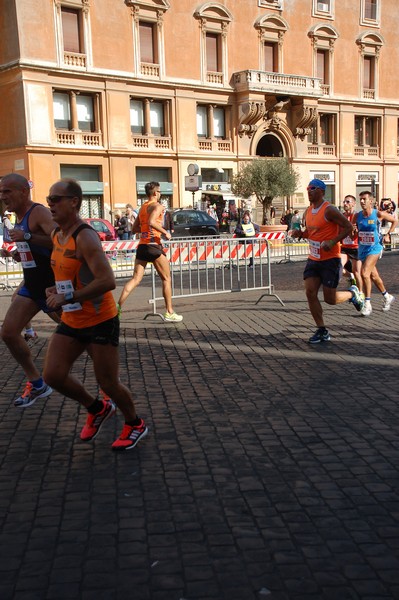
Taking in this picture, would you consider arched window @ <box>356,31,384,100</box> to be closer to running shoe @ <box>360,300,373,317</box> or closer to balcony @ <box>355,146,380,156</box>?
balcony @ <box>355,146,380,156</box>

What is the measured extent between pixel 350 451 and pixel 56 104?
3204 centimetres

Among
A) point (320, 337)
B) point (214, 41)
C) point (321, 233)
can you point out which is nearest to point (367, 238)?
point (321, 233)

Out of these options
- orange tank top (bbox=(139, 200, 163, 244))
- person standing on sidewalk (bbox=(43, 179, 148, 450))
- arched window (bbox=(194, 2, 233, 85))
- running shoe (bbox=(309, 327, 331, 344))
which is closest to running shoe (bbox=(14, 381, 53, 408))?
person standing on sidewalk (bbox=(43, 179, 148, 450))

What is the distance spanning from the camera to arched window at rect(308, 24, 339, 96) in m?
43.6

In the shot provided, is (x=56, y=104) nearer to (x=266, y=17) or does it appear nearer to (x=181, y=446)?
(x=266, y=17)

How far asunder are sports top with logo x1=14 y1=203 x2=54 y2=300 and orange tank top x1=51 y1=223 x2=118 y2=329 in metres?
1.34

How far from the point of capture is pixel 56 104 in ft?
109

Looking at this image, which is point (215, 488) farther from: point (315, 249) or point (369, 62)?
Answer: point (369, 62)

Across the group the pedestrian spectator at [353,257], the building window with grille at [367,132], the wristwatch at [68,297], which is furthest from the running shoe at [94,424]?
the building window with grille at [367,132]

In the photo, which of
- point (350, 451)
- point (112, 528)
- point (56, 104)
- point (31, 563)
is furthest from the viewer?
point (56, 104)

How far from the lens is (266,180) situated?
37156 millimetres

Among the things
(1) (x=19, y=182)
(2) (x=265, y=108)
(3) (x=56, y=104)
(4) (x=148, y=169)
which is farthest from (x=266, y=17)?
(1) (x=19, y=182)

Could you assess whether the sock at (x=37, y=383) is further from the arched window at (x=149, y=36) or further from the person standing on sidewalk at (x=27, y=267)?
the arched window at (x=149, y=36)

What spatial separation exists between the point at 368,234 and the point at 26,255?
605 centimetres
